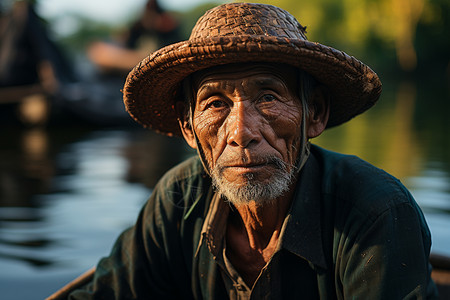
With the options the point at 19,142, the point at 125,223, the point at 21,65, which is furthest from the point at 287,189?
the point at 21,65

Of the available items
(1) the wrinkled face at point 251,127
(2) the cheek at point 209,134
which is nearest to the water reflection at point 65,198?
(2) the cheek at point 209,134

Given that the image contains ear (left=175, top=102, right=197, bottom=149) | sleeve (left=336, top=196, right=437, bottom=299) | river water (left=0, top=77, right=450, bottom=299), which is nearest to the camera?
sleeve (left=336, top=196, right=437, bottom=299)

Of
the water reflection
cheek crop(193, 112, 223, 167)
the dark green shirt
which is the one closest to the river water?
the water reflection

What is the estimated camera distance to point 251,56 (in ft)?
5.29

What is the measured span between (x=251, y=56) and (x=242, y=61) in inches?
3.1

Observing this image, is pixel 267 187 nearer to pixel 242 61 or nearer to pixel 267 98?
pixel 267 98

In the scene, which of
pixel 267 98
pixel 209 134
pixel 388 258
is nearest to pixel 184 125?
pixel 209 134

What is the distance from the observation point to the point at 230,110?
5.74 feet

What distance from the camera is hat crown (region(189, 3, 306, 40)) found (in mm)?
1670

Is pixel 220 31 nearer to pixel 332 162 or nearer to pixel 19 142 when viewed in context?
pixel 332 162

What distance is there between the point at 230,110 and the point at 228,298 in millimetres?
719

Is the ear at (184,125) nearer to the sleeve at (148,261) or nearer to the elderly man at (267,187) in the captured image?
the elderly man at (267,187)

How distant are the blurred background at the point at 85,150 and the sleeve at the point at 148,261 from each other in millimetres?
1039

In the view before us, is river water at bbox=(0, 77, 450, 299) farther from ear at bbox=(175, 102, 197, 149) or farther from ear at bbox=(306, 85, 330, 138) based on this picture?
ear at bbox=(306, 85, 330, 138)
